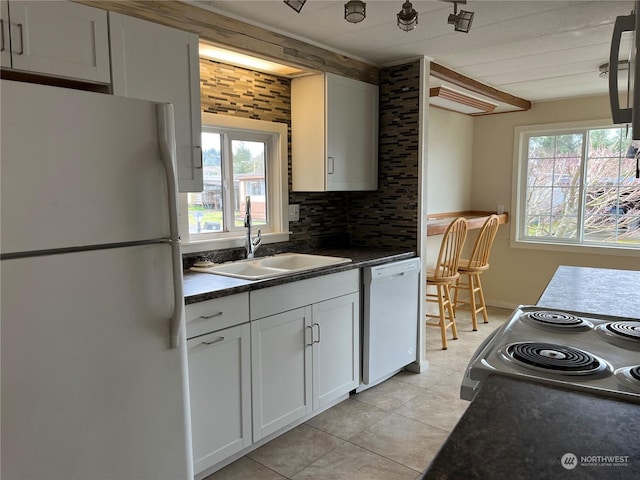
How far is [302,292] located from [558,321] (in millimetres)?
1298

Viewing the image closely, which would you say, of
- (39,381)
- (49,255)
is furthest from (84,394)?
(49,255)

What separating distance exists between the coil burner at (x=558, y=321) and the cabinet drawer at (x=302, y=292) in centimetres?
116

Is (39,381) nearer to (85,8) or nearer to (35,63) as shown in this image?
(35,63)

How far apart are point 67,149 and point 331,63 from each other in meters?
1.98

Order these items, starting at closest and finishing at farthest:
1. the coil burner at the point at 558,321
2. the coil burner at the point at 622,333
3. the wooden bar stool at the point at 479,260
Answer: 1. the coil burner at the point at 622,333
2. the coil burner at the point at 558,321
3. the wooden bar stool at the point at 479,260

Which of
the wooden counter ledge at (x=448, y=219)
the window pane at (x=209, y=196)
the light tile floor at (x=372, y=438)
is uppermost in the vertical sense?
the window pane at (x=209, y=196)

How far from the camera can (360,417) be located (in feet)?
8.84

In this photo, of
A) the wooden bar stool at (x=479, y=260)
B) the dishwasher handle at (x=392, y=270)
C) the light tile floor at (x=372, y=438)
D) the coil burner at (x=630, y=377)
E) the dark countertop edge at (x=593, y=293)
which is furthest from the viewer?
the wooden bar stool at (x=479, y=260)

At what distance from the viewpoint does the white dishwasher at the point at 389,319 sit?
2877 millimetres

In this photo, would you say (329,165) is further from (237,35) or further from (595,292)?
(595,292)

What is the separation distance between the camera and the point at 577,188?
15.3ft

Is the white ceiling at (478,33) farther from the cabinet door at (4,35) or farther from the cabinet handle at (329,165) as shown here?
the cabinet door at (4,35)

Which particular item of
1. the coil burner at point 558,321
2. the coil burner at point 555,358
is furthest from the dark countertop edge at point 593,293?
the coil burner at point 555,358

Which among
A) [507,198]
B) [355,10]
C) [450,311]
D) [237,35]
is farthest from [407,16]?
[507,198]
